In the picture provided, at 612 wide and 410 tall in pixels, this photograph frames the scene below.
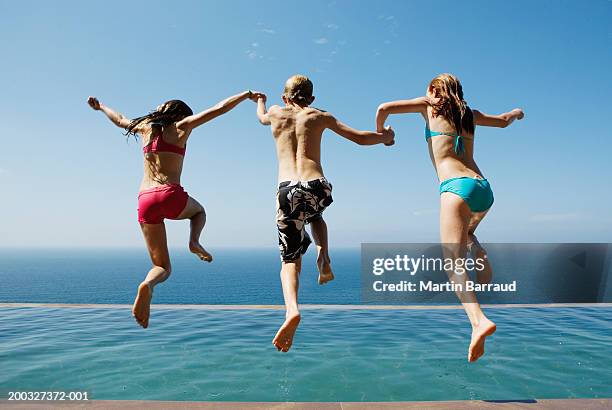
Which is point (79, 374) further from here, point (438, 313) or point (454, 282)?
point (438, 313)

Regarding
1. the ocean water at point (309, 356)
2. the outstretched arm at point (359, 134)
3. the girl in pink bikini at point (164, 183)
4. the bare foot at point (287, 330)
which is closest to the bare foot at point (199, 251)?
the girl in pink bikini at point (164, 183)

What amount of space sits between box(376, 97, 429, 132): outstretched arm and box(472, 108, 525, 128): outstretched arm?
1.70 feet

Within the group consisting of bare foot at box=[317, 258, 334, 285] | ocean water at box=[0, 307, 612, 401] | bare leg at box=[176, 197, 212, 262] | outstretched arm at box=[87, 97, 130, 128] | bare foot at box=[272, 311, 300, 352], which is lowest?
ocean water at box=[0, 307, 612, 401]

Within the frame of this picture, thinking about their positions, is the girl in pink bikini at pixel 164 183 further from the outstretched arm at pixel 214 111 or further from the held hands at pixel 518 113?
the held hands at pixel 518 113

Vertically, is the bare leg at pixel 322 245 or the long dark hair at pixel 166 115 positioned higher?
the long dark hair at pixel 166 115

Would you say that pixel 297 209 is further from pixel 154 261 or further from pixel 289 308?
pixel 154 261

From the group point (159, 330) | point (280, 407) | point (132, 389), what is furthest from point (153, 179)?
point (159, 330)

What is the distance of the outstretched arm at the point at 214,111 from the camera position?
3766mm

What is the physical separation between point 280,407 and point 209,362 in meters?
5.69

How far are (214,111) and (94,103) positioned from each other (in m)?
1.76

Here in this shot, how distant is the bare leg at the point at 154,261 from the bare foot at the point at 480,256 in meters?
2.83

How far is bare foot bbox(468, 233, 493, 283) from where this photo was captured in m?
3.56

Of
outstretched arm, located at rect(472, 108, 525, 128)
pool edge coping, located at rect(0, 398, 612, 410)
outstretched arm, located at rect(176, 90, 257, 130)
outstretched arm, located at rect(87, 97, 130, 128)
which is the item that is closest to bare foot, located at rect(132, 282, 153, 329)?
outstretched arm, located at rect(176, 90, 257, 130)

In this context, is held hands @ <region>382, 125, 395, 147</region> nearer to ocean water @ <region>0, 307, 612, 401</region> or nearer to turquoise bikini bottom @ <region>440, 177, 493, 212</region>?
turquoise bikini bottom @ <region>440, 177, 493, 212</region>
